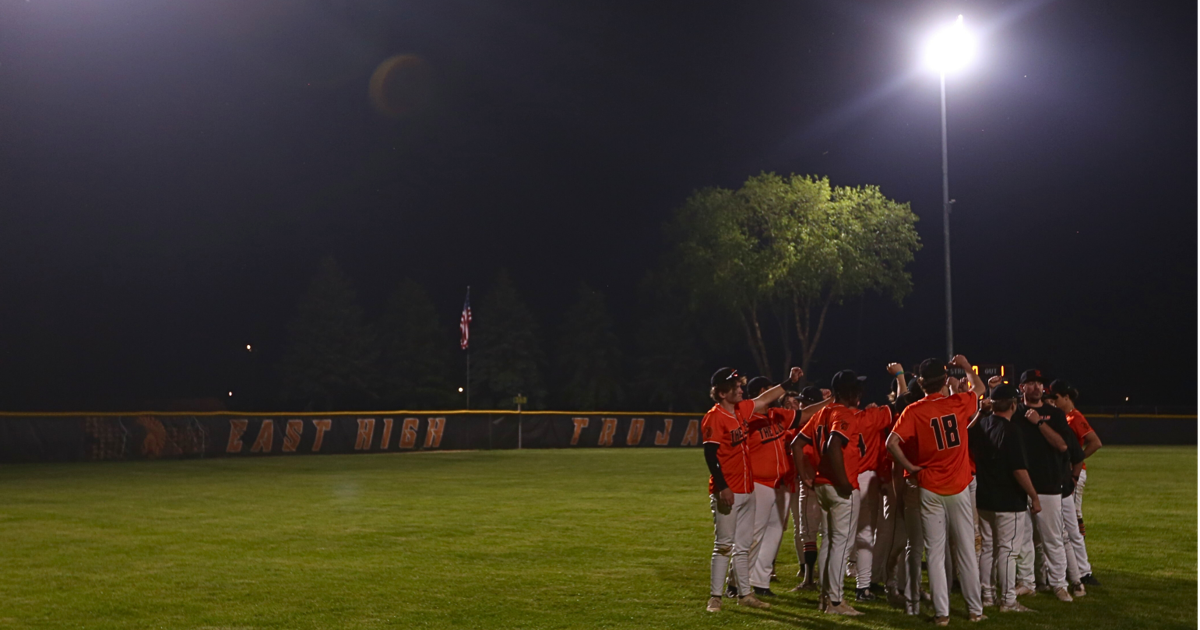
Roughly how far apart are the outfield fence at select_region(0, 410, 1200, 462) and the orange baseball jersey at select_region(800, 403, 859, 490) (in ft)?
94.1

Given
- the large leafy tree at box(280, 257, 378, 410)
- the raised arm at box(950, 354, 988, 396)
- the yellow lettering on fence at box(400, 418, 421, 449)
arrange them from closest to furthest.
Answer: the raised arm at box(950, 354, 988, 396), the yellow lettering on fence at box(400, 418, 421, 449), the large leafy tree at box(280, 257, 378, 410)

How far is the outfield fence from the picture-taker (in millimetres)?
31391

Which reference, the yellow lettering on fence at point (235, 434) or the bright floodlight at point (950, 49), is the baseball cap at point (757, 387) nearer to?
the bright floodlight at point (950, 49)

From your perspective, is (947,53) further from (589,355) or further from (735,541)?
(589,355)

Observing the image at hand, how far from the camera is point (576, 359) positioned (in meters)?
78.1

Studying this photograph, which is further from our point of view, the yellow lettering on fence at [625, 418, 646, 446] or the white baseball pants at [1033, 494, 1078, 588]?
the yellow lettering on fence at [625, 418, 646, 446]

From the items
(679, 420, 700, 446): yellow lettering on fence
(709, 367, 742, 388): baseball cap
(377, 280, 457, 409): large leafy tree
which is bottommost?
(679, 420, 700, 446): yellow lettering on fence

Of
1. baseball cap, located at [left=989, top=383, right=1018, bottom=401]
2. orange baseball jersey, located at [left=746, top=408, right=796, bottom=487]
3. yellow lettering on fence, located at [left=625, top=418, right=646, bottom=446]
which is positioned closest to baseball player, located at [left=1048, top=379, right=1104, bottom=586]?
baseball cap, located at [left=989, top=383, right=1018, bottom=401]

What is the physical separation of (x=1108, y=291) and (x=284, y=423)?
204ft

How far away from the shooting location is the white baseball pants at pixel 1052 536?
879 centimetres

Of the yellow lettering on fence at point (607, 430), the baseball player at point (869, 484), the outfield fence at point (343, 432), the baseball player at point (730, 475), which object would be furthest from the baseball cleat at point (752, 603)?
the yellow lettering on fence at point (607, 430)

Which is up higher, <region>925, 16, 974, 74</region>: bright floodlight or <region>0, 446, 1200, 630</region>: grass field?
<region>925, 16, 974, 74</region>: bright floodlight

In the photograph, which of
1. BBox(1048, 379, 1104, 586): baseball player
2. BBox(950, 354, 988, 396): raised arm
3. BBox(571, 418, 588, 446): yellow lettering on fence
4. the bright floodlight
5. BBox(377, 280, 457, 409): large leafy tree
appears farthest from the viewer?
BBox(377, 280, 457, 409): large leafy tree

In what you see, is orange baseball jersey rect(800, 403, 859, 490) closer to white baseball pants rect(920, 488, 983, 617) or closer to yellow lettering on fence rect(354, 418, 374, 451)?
white baseball pants rect(920, 488, 983, 617)
